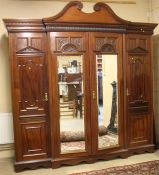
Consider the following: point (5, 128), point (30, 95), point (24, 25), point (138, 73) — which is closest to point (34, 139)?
point (30, 95)

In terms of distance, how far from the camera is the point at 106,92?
12.9 feet

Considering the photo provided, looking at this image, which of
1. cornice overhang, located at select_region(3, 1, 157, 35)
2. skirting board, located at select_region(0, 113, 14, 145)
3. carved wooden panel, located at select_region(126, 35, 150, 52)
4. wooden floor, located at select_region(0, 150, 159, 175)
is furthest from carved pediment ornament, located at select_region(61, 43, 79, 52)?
wooden floor, located at select_region(0, 150, 159, 175)

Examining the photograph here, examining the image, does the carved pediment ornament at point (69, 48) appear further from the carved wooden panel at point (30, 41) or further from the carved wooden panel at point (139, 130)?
the carved wooden panel at point (139, 130)

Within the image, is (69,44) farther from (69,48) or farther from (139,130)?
(139,130)

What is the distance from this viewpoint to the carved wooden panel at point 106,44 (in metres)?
3.82

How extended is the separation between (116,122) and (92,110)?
466mm

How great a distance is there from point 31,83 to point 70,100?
1.98 feet

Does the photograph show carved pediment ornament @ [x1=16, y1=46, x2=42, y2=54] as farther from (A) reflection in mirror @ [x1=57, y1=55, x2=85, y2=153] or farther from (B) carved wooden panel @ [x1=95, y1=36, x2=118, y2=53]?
(B) carved wooden panel @ [x1=95, y1=36, x2=118, y2=53]

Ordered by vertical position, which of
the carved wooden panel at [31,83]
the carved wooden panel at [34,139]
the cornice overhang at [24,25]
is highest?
the cornice overhang at [24,25]

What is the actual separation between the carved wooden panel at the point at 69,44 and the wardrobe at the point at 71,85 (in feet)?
0.05

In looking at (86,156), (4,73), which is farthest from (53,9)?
(86,156)

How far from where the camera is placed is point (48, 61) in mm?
3650

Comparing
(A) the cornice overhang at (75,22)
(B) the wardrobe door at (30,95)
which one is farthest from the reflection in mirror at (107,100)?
(B) the wardrobe door at (30,95)

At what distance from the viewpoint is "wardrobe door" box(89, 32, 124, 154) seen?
3.83m
